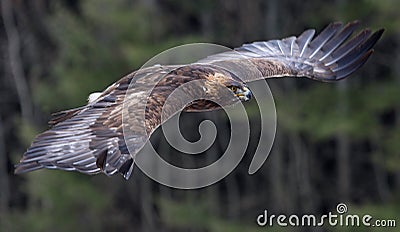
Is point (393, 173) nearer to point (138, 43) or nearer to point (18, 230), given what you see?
point (138, 43)

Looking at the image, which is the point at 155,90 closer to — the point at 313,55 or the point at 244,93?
the point at 244,93

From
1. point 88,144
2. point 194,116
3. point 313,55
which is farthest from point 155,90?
point 194,116

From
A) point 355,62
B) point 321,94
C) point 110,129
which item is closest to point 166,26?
point 321,94

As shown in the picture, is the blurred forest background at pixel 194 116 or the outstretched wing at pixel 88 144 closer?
the outstretched wing at pixel 88 144

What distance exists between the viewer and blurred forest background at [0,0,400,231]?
22125 millimetres

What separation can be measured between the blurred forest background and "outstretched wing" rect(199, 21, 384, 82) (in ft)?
26.7

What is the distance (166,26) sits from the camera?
80.8 feet

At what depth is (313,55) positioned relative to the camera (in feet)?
38.5

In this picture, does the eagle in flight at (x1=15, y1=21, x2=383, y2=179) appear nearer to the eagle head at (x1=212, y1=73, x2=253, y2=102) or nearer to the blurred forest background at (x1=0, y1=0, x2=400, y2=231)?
the eagle head at (x1=212, y1=73, x2=253, y2=102)

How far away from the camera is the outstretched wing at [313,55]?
1117 cm

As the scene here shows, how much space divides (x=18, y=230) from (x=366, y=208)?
9326 mm

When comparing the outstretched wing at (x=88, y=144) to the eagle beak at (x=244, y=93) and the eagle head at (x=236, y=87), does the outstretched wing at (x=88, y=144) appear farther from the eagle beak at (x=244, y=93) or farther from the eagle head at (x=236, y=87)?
the eagle beak at (x=244, y=93)

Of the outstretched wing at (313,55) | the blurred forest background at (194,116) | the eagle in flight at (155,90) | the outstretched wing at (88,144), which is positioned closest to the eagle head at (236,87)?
the eagle in flight at (155,90)

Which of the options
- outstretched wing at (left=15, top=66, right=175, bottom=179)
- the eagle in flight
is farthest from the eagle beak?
outstretched wing at (left=15, top=66, right=175, bottom=179)
